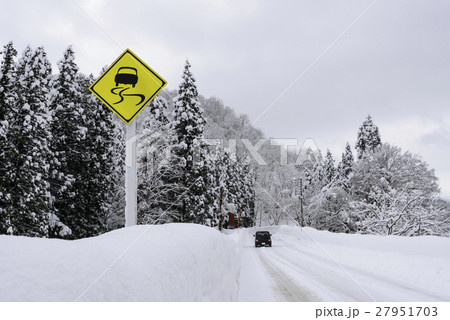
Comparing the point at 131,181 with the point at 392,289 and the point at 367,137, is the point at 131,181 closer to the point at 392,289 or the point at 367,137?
the point at 392,289

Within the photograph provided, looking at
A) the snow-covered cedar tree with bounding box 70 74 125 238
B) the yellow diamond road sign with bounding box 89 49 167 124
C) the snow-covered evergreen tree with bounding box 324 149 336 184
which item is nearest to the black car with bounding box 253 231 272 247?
the snow-covered cedar tree with bounding box 70 74 125 238

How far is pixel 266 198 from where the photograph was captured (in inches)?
3477

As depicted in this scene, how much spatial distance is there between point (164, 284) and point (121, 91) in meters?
3.26

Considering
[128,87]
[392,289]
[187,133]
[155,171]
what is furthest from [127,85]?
[187,133]

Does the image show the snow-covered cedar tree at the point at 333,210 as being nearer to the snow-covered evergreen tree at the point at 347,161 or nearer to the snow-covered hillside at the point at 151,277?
the snow-covered evergreen tree at the point at 347,161

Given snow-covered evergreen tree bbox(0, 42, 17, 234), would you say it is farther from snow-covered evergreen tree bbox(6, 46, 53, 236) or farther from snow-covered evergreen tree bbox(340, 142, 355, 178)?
snow-covered evergreen tree bbox(340, 142, 355, 178)

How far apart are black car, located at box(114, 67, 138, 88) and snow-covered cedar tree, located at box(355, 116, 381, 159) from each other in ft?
153

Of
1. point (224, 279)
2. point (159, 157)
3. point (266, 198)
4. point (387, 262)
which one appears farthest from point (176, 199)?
point (266, 198)

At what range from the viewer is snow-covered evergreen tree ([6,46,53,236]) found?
749 inches

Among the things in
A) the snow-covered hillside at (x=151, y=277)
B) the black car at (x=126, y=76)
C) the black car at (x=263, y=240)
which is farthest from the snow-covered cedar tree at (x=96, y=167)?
the black car at (x=126, y=76)

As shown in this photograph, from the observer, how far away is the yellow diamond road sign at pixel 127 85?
16.5 feet

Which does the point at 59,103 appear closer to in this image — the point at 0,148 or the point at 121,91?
the point at 0,148

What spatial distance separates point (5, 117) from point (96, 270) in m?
21.0

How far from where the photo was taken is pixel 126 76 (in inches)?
200
